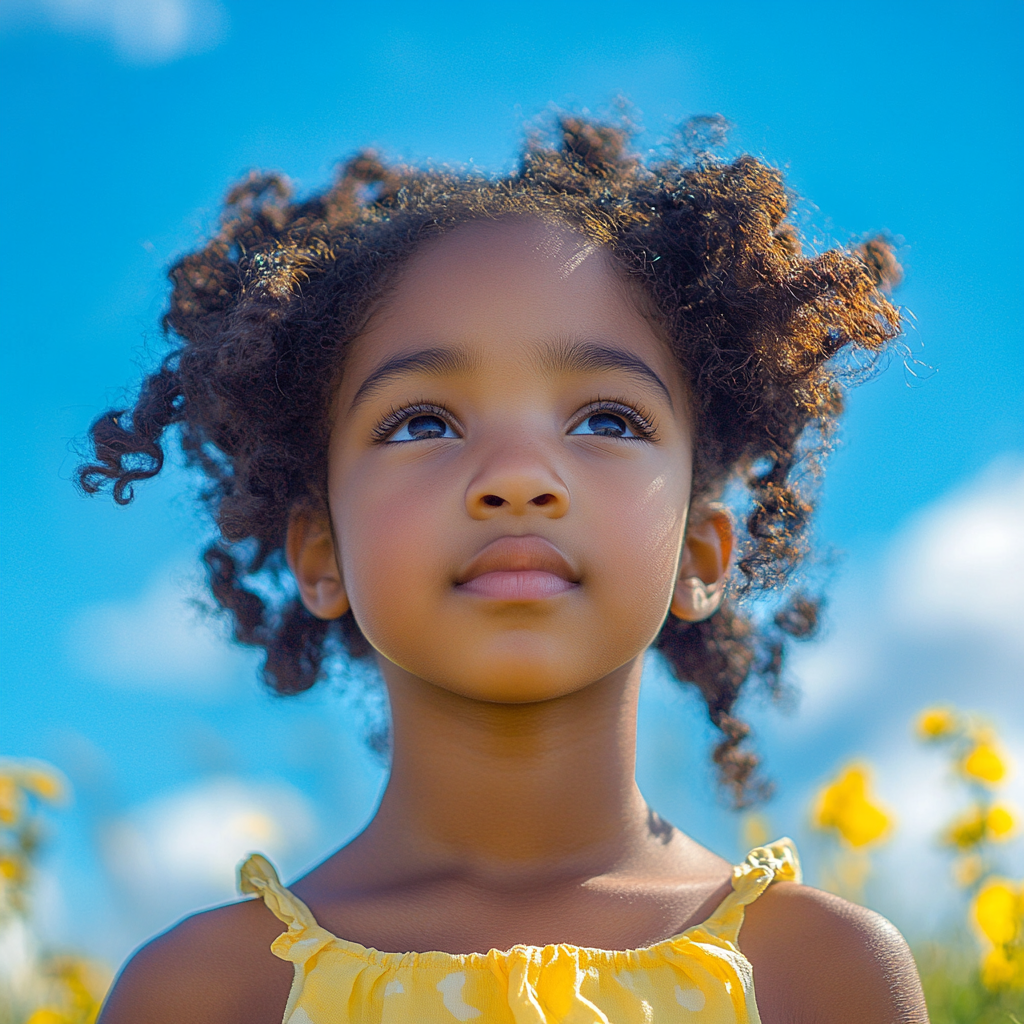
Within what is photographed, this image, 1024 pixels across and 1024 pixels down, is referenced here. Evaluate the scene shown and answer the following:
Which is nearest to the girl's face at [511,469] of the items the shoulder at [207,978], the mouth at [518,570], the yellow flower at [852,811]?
the mouth at [518,570]

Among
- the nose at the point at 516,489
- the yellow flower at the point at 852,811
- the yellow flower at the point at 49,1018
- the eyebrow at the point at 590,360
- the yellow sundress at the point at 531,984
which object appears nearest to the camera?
the yellow sundress at the point at 531,984

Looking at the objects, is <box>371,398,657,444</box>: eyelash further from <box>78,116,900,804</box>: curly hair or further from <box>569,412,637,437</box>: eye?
<box>78,116,900,804</box>: curly hair

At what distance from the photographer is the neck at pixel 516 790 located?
1.93 m

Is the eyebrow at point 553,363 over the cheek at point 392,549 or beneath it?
over

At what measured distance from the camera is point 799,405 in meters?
2.39

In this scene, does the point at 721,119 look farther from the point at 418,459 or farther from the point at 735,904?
the point at 735,904

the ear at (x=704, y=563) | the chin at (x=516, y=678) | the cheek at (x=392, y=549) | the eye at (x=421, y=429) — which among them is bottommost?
the chin at (x=516, y=678)

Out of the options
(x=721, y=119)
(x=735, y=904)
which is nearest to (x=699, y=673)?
(x=735, y=904)

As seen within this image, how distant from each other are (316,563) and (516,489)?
28.3 inches

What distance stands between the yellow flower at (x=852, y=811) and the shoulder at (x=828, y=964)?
1733 mm

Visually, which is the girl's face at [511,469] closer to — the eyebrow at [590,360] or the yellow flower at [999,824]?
the eyebrow at [590,360]

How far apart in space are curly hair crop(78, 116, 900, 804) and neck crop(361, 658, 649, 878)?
59cm

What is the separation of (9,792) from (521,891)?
1973 mm

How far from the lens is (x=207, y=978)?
5.82ft
